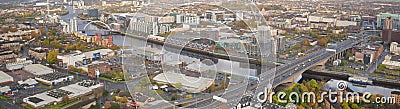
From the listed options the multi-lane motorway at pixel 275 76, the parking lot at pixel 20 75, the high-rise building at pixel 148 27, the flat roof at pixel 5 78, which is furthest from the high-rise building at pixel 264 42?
the flat roof at pixel 5 78

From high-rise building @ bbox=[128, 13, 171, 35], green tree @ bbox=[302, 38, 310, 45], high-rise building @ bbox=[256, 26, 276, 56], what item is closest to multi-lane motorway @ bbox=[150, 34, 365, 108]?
high-rise building @ bbox=[256, 26, 276, 56]

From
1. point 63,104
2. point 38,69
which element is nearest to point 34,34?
point 38,69

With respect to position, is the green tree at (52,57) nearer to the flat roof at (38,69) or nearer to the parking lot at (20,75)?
the flat roof at (38,69)

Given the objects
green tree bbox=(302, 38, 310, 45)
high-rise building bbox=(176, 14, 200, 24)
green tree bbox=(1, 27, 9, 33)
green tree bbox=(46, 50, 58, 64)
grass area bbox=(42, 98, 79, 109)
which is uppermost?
high-rise building bbox=(176, 14, 200, 24)

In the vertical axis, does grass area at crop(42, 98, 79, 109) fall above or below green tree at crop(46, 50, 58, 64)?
below

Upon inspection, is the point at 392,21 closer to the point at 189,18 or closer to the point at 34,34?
the point at 189,18

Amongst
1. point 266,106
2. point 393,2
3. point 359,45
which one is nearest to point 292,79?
point 266,106

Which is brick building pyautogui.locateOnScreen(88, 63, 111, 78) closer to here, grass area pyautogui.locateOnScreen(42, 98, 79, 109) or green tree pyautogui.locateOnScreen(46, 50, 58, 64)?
grass area pyautogui.locateOnScreen(42, 98, 79, 109)

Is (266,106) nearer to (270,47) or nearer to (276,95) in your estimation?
(276,95)
